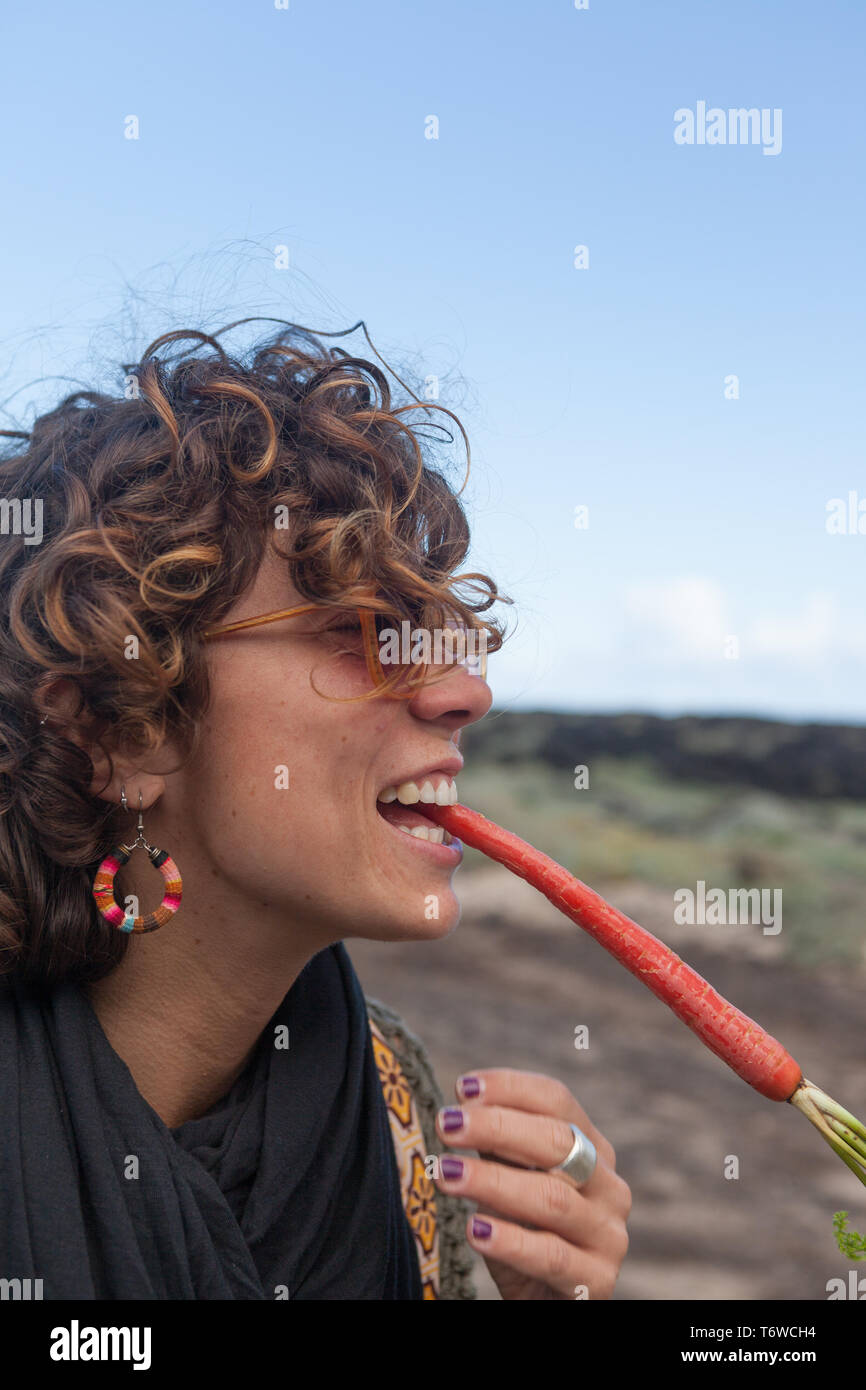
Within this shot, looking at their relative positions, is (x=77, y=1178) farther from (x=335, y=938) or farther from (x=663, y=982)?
(x=663, y=982)

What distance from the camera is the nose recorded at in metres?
2.01

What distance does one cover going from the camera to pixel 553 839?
14.5 meters

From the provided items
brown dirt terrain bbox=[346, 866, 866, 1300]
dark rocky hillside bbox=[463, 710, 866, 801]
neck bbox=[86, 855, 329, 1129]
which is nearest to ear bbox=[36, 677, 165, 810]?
neck bbox=[86, 855, 329, 1129]

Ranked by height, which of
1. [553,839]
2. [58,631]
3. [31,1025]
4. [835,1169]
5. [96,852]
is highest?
[58,631]

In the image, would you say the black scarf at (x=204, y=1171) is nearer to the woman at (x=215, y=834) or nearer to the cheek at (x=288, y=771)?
the woman at (x=215, y=834)

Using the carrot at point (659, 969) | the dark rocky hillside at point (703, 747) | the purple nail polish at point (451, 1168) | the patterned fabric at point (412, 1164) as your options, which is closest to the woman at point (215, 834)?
the purple nail polish at point (451, 1168)

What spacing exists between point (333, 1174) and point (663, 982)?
2.54 ft

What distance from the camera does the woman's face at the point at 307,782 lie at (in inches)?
75.2

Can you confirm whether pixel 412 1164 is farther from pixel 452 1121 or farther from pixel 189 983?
pixel 189 983

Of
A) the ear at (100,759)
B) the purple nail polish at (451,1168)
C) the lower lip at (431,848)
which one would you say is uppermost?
the ear at (100,759)

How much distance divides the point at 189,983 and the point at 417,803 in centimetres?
55

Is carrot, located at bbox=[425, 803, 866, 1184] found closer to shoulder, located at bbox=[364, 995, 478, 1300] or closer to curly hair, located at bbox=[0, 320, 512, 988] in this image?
curly hair, located at bbox=[0, 320, 512, 988]
